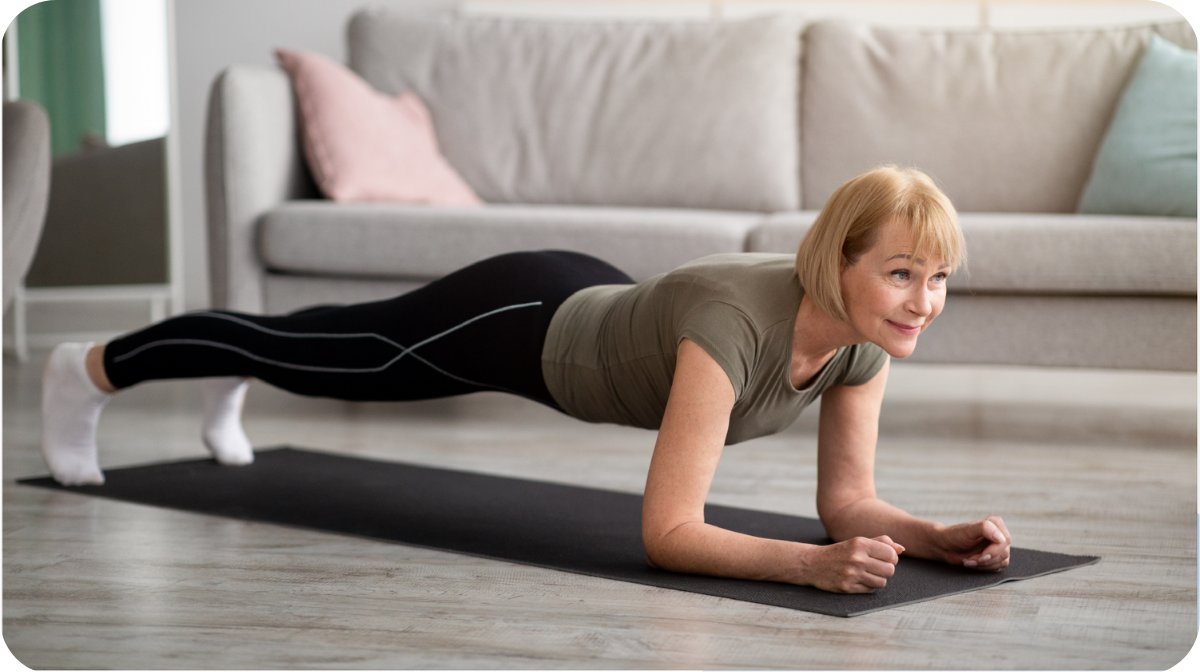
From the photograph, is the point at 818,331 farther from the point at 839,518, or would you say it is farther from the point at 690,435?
the point at 839,518

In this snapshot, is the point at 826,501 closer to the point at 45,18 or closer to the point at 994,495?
the point at 994,495

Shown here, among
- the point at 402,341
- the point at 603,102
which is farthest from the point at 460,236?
the point at 402,341

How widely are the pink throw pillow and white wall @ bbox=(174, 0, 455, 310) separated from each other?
1181 mm

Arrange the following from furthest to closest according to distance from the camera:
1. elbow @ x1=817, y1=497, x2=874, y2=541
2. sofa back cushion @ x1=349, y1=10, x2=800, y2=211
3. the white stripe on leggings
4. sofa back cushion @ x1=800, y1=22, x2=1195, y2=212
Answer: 1. sofa back cushion @ x1=349, y1=10, x2=800, y2=211
2. sofa back cushion @ x1=800, y1=22, x2=1195, y2=212
3. the white stripe on leggings
4. elbow @ x1=817, y1=497, x2=874, y2=541

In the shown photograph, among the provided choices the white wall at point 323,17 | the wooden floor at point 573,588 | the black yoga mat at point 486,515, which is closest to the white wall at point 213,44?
the white wall at point 323,17

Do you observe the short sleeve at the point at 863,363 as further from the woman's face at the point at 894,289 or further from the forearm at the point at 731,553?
the forearm at the point at 731,553

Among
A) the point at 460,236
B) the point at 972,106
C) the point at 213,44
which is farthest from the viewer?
the point at 213,44

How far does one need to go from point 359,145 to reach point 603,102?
2.30 feet

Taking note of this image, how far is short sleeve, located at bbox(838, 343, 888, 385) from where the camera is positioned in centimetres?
164

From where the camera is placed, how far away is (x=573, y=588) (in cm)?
151

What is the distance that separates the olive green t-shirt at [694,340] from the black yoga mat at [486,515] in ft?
0.67

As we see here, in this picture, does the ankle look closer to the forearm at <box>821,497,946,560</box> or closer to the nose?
the forearm at <box>821,497,946,560</box>

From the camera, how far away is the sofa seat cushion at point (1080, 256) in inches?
94.7

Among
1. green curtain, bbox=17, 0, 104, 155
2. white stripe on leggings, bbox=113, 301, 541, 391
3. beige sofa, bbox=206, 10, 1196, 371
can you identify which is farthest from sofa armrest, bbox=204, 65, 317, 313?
green curtain, bbox=17, 0, 104, 155
